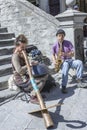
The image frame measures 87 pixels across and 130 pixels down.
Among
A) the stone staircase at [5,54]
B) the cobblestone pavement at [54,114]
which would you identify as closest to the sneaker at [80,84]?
the cobblestone pavement at [54,114]

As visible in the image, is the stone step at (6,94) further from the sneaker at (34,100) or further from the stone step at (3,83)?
the sneaker at (34,100)

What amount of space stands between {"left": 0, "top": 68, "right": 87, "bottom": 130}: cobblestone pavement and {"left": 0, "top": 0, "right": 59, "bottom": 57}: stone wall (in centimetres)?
220

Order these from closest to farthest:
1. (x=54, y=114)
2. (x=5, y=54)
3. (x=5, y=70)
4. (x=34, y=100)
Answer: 1. (x=54, y=114)
2. (x=34, y=100)
3. (x=5, y=70)
4. (x=5, y=54)

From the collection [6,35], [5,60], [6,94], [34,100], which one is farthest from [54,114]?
[6,35]

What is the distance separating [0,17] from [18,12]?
28.7 inches

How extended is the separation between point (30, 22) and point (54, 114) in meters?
3.80

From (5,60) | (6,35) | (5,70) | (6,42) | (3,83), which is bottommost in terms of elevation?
(3,83)

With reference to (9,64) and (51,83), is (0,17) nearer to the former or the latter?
(9,64)

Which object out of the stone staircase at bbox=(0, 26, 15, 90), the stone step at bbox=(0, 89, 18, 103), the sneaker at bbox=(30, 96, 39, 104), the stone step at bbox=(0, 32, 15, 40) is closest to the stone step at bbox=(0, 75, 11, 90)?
the stone staircase at bbox=(0, 26, 15, 90)

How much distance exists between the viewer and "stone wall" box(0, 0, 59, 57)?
8.31 meters

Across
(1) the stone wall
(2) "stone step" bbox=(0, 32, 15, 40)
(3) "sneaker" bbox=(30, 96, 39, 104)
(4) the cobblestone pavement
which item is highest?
(1) the stone wall

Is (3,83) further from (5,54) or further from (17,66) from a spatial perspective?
(5,54)

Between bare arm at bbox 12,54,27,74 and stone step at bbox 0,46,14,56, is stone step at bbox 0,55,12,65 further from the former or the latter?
bare arm at bbox 12,54,27,74

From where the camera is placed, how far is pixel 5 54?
8125 millimetres
